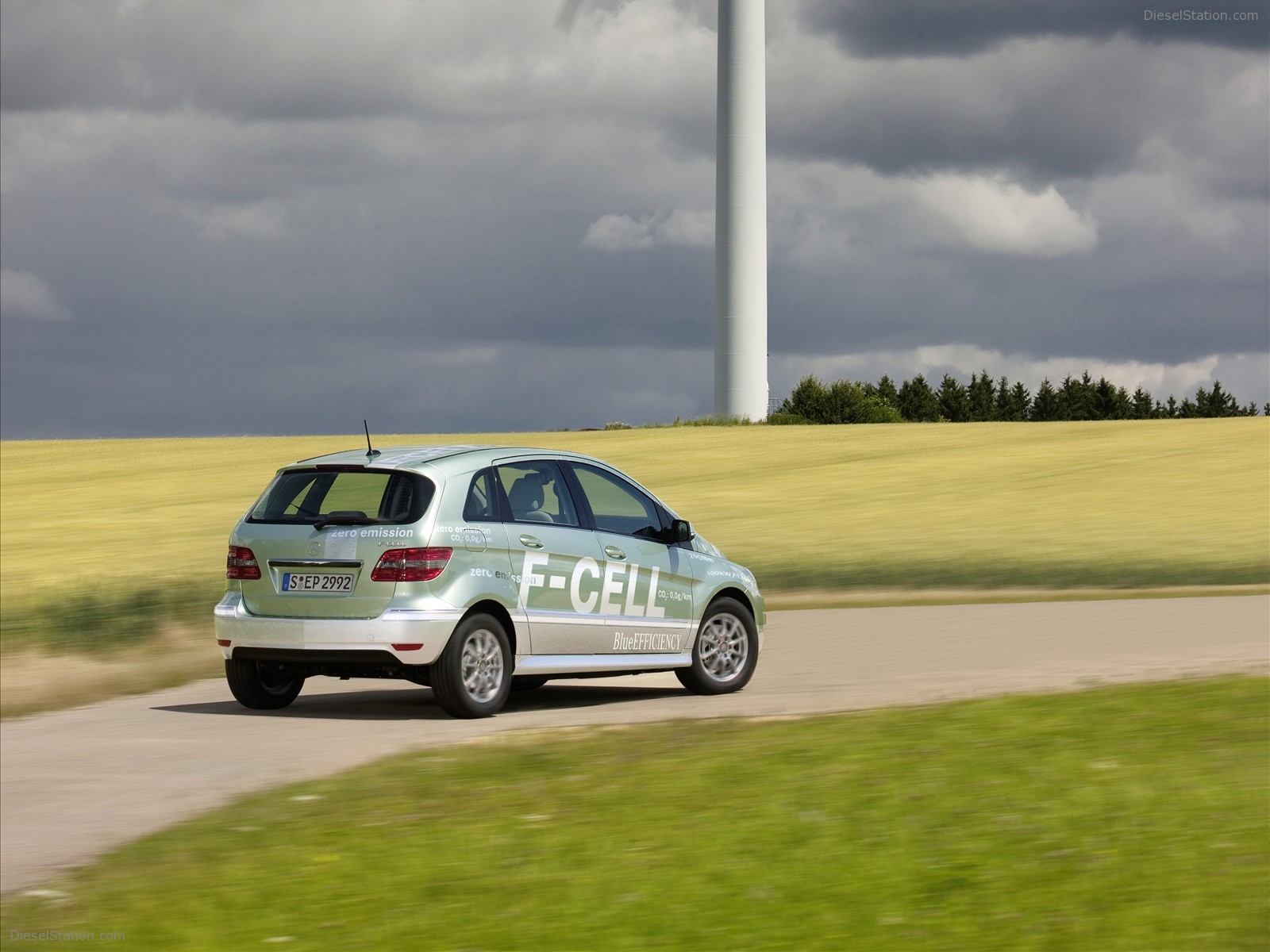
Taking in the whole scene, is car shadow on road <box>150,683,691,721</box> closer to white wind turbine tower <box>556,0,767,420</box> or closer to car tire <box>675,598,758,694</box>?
car tire <box>675,598,758,694</box>

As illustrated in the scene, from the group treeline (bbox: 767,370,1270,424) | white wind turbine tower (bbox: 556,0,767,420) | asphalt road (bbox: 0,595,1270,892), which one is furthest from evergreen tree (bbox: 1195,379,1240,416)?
asphalt road (bbox: 0,595,1270,892)

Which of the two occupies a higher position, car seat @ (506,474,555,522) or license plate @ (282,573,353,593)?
car seat @ (506,474,555,522)

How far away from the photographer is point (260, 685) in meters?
12.8

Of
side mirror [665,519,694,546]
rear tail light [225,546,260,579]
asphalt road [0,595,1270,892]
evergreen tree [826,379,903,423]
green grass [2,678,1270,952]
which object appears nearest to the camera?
green grass [2,678,1270,952]

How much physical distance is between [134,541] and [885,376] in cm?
9653

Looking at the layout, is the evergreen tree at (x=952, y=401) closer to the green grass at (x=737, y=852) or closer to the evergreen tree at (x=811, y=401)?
the evergreen tree at (x=811, y=401)

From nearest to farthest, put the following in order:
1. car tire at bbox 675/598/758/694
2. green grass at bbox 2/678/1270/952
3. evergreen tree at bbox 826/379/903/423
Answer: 1. green grass at bbox 2/678/1270/952
2. car tire at bbox 675/598/758/694
3. evergreen tree at bbox 826/379/903/423

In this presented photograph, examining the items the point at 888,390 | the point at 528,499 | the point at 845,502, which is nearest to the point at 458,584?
the point at 528,499

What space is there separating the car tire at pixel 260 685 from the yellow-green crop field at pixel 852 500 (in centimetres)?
1020

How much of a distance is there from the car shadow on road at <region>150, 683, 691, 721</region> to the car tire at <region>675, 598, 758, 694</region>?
12.7 inches

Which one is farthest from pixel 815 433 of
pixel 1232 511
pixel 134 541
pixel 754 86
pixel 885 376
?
pixel 885 376

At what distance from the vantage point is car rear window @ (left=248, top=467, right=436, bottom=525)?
1161cm

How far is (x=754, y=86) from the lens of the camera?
7338 cm

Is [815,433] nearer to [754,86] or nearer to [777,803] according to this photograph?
[754,86]
